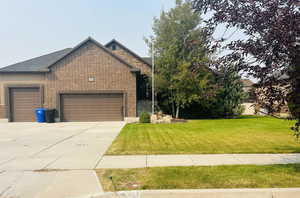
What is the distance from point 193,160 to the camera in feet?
15.5

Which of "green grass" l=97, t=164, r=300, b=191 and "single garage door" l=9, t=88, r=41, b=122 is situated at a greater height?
"single garage door" l=9, t=88, r=41, b=122

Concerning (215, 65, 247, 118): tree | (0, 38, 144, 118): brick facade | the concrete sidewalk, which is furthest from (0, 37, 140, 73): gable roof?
the concrete sidewalk

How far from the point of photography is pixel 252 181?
3424mm

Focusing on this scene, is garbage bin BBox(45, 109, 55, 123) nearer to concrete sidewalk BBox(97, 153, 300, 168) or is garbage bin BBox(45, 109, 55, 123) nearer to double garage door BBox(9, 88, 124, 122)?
double garage door BBox(9, 88, 124, 122)

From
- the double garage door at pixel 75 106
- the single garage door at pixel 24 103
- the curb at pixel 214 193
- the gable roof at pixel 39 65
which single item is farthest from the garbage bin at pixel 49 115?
the curb at pixel 214 193

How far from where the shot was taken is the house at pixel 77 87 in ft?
46.5

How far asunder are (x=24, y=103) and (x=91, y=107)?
211 inches

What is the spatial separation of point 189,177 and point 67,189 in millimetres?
2308

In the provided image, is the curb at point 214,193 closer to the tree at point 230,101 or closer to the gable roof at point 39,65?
the gable roof at point 39,65

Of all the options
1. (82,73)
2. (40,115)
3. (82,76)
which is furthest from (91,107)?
(40,115)

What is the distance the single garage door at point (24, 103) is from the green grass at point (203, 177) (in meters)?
13.2

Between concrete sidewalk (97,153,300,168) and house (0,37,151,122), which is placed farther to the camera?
house (0,37,151,122)

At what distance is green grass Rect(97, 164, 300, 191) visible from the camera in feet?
10.8

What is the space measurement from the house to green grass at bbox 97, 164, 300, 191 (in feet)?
34.5
